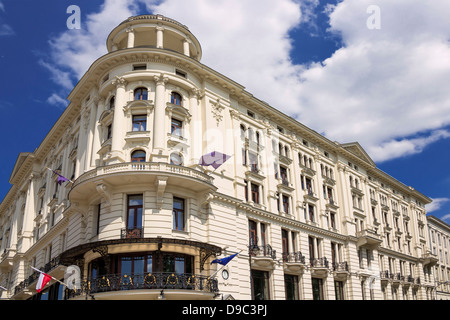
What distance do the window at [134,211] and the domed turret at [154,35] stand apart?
45.5ft

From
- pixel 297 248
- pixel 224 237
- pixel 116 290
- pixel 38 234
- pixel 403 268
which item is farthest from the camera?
pixel 403 268

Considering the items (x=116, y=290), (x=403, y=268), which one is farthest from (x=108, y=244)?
(x=403, y=268)

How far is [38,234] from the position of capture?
48.0 metres

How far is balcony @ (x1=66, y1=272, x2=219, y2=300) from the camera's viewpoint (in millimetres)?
28438

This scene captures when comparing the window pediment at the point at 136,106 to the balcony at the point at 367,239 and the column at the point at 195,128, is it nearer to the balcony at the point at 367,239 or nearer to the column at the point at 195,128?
the column at the point at 195,128

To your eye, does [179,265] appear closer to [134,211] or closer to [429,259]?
[134,211]

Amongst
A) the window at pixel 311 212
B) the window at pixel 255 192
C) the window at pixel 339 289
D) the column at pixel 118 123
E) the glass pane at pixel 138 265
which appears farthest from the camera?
the window at pixel 311 212

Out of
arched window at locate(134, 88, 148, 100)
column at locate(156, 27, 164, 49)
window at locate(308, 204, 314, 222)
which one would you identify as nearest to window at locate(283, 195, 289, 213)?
window at locate(308, 204, 314, 222)

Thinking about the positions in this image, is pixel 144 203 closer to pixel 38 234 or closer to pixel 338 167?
pixel 38 234

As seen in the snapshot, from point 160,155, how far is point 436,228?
225 feet

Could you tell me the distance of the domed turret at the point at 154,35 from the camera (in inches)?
1550

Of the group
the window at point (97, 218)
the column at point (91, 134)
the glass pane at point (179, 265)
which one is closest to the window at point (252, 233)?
the glass pane at point (179, 265)

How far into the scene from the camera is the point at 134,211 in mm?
31875

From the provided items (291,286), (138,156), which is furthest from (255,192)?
(138,156)
